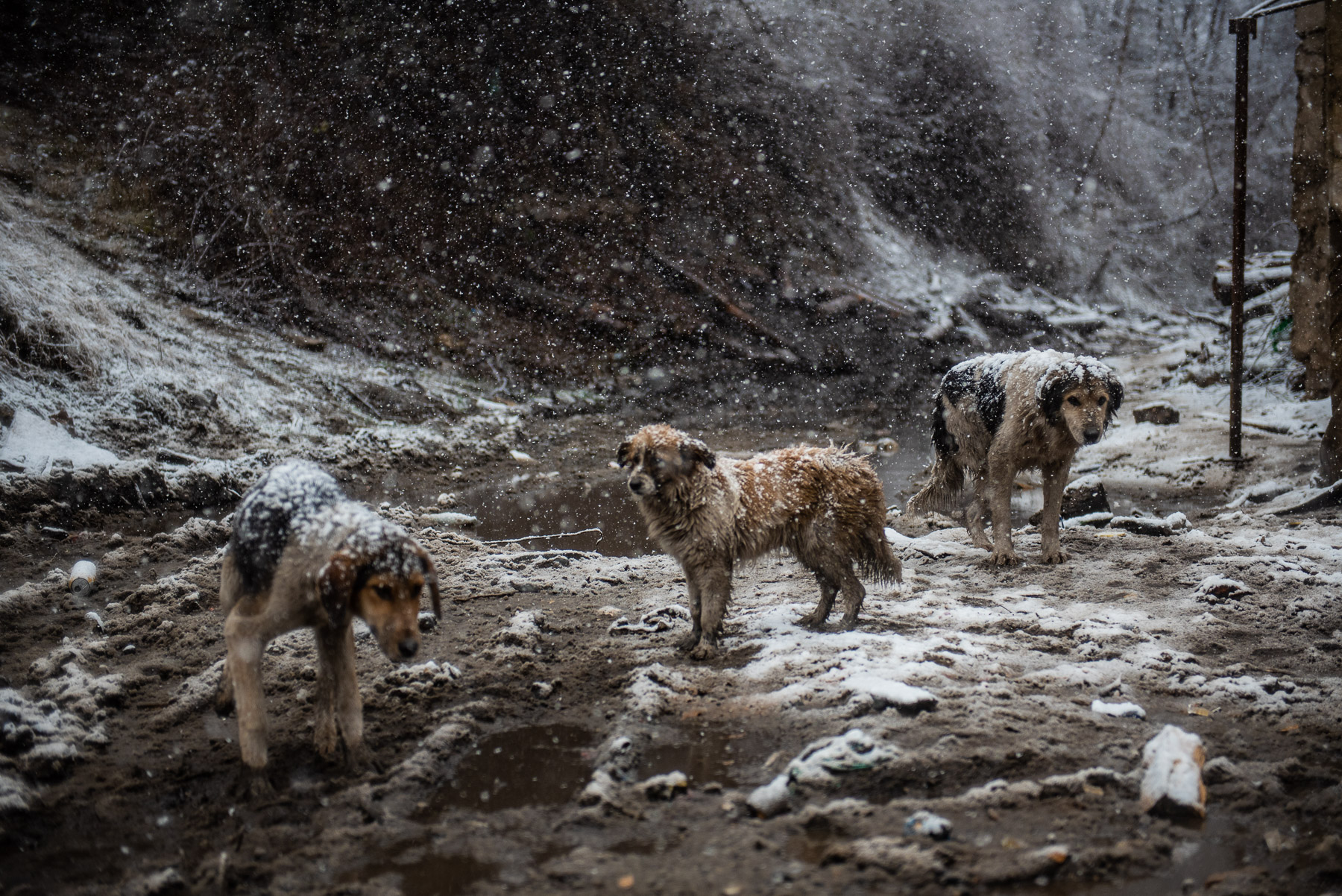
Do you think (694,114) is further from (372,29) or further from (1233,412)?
(1233,412)

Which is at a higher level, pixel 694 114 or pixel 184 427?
pixel 694 114

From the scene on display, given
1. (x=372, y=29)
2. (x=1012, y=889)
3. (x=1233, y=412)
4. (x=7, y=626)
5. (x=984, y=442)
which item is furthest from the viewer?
(x=372, y=29)

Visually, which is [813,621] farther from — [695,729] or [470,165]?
[470,165]

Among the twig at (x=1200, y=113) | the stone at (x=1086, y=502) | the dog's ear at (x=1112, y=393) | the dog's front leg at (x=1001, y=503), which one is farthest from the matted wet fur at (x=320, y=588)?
the twig at (x=1200, y=113)

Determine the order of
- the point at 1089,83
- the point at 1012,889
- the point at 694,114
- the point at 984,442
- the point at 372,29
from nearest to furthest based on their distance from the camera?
the point at 1012,889
the point at 984,442
the point at 372,29
the point at 694,114
the point at 1089,83

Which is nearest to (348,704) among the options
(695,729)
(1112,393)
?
(695,729)

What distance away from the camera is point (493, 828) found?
326 centimetres

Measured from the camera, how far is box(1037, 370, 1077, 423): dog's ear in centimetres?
649

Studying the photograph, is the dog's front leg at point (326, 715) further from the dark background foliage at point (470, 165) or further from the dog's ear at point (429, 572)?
the dark background foliage at point (470, 165)

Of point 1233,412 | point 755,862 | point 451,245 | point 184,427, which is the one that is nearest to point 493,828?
point 755,862

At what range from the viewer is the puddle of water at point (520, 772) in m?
3.47

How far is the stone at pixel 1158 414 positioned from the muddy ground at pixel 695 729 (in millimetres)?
3884

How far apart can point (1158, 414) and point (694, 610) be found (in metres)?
8.35

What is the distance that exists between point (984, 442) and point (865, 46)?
60.1 ft
